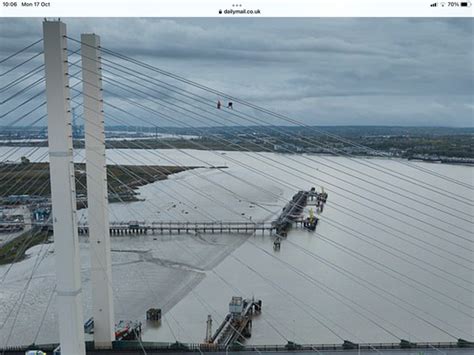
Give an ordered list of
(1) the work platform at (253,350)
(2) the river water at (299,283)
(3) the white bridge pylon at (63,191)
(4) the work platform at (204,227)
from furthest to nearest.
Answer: (4) the work platform at (204,227)
(2) the river water at (299,283)
(1) the work platform at (253,350)
(3) the white bridge pylon at (63,191)

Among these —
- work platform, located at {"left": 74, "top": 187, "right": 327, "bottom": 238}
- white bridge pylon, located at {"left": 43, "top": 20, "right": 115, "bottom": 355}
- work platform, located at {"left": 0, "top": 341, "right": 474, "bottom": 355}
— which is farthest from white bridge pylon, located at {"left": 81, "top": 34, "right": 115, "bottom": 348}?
work platform, located at {"left": 74, "top": 187, "right": 327, "bottom": 238}

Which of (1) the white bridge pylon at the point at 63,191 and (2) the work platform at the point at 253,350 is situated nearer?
(1) the white bridge pylon at the point at 63,191

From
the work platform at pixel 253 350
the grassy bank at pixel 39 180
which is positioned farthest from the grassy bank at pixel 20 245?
the work platform at pixel 253 350

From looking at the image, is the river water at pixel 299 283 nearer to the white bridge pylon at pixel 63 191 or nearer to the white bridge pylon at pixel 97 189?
the white bridge pylon at pixel 97 189

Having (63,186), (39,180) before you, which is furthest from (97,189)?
(39,180)

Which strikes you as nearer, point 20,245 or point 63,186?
point 63,186

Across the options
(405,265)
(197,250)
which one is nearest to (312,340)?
(405,265)

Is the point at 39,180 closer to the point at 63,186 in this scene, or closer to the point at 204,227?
the point at 204,227

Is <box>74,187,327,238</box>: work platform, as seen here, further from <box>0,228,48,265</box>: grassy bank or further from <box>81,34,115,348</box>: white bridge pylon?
<box>81,34,115,348</box>: white bridge pylon

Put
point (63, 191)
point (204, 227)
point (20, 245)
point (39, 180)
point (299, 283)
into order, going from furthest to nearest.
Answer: point (39, 180) < point (204, 227) < point (20, 245) < point (299, 283) < point (63, 191)

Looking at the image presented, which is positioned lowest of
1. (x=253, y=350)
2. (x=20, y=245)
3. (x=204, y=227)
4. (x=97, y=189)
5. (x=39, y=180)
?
(x=204, y=227)

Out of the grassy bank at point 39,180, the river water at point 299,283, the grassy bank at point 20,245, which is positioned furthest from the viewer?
the grassy bank at point 39,180

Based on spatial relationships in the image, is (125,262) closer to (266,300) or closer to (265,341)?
(266,300)
